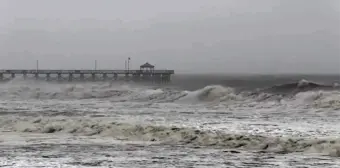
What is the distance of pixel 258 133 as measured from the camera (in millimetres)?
16828

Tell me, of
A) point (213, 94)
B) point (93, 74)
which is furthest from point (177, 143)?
point (93, 74)

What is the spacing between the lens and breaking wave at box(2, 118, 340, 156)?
558 inches

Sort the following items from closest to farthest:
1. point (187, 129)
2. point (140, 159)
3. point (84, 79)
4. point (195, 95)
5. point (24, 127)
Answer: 1. point (140, 159)
2. point (187, 129)
3. point (24, 127)
4. point (195, 95)
5. point (84, 79)

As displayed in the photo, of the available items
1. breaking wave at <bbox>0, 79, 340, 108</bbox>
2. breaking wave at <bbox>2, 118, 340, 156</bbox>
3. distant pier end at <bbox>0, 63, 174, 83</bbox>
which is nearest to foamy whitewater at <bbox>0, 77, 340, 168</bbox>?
breaking wave at <bbox>2, 118, 340, 156</bbox>

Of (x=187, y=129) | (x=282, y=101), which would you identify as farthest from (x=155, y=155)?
(x=282, y=101)

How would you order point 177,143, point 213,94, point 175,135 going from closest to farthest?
point 177,143
point 175,135
point 213,94

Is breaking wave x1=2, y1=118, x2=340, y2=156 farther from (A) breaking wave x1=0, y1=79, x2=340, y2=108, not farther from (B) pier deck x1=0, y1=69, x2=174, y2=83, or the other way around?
(B) pier deck x1=0, y1=69, x2=174, y2=83

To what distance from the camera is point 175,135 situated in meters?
17.0

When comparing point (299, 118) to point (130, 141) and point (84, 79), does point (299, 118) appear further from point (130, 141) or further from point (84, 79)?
point (84, 79)

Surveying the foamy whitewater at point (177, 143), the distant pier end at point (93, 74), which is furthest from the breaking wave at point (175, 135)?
the distant pier end at point (93, 74)

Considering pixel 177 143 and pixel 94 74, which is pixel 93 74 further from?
pixel 177 143

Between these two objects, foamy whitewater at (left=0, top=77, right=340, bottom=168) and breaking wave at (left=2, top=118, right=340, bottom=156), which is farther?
breaking wave at (left=2, top=118, right=340, bottom=156)

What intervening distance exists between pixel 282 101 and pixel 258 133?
55.2ft

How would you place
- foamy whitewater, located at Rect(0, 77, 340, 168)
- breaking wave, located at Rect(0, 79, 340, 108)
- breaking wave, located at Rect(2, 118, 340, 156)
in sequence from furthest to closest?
breaking wave, located at Rect(0, 79, 340, 108) < breaking wave, located at Rect(2, 118, 340, 156) < foamy whitewater, located at Rect(0, 77, 340, 168)
